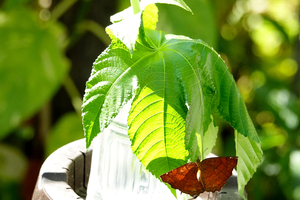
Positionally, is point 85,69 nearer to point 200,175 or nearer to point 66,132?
point 66,132

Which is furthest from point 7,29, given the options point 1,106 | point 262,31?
point 262,31

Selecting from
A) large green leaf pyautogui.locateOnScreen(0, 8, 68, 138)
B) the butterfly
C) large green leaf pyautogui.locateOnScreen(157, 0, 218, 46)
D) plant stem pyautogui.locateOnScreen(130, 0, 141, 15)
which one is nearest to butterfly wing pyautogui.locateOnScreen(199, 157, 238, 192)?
the butterfly

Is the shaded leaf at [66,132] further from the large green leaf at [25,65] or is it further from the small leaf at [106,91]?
the small leaf at [106,91]

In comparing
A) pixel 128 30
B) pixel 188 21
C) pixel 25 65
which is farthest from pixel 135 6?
pixel 25 65

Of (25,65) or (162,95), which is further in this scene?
(25,65)

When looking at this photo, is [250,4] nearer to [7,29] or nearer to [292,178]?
[292,178]

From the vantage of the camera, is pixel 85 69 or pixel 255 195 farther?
pixel 255 195
